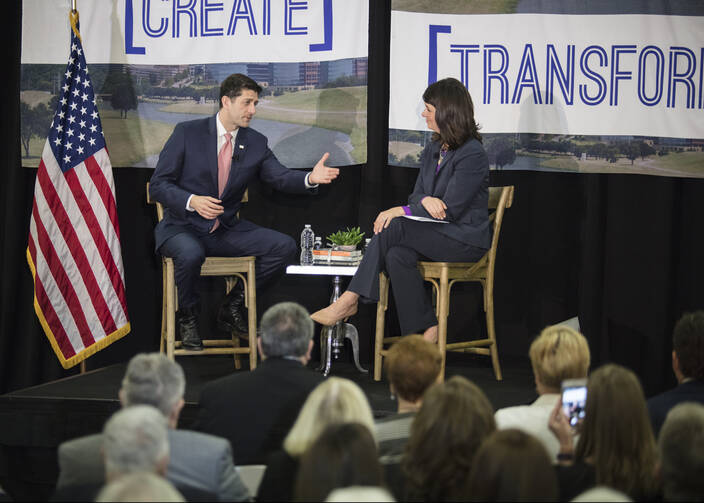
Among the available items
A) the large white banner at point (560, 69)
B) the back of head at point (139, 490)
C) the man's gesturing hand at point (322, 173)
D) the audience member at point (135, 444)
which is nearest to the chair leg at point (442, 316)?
the man's gesturing hand at point (322, 173)

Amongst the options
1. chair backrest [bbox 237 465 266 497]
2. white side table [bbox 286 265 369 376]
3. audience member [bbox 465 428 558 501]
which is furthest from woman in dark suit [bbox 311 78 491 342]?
audience member [bbox 465 428 558 501]

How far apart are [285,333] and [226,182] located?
2.30 m

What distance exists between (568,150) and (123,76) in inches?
111

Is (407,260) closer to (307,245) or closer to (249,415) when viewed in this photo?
(307,245)

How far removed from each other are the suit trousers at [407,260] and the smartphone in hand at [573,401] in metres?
1.89

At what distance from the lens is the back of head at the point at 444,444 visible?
7.31ft

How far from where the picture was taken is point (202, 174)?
498 cm

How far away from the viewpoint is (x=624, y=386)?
7.54ft

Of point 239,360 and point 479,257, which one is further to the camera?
point 239,360

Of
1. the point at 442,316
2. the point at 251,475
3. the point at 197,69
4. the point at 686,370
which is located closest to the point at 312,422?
the point at 251,475

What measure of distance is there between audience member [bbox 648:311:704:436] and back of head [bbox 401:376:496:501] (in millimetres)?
859

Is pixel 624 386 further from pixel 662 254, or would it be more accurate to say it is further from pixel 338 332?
pixel 662 254

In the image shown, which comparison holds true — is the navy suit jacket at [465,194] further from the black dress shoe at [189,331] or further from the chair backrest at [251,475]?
the chair backrest at [251,475]

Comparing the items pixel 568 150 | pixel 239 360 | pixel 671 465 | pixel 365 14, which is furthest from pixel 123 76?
pixel 671 465
